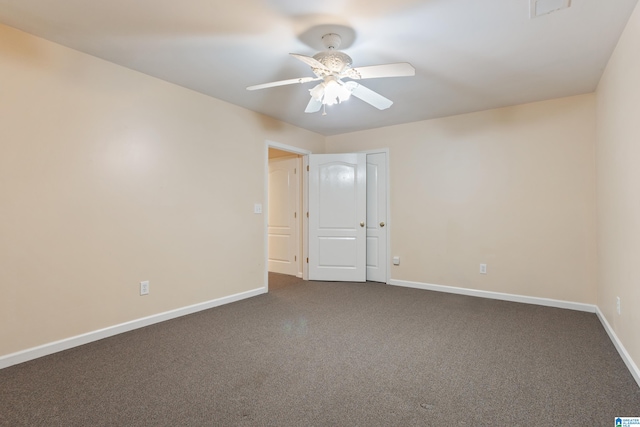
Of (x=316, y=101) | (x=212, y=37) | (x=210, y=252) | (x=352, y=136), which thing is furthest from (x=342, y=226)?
(x=212, y=37)

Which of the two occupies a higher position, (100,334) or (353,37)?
(353,37)

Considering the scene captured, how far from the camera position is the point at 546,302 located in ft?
12.3

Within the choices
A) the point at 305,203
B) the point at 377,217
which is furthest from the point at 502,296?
the point at 305,203

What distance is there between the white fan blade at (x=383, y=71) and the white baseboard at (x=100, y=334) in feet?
9.08

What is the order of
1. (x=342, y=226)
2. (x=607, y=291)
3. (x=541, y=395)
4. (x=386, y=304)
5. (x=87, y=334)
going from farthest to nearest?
(x=342, y=226), (x=386, y=304), (x=607, y=291), (x=87, y=334), (x=541, y=395)

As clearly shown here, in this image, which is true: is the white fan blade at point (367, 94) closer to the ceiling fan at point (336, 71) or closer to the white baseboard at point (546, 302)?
the ceiling fan at point (336, 71)

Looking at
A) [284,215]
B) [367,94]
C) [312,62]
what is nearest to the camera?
[312,62]

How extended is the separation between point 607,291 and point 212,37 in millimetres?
3952

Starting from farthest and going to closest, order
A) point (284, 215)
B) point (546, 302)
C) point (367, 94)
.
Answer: point (284, 215)
point (546, 302)
point (367, 94)

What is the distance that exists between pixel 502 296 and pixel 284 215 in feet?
11.2

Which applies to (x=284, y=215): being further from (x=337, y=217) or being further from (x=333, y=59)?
(x=333, y=59)

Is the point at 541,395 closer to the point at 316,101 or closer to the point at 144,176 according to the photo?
the point at 316,101

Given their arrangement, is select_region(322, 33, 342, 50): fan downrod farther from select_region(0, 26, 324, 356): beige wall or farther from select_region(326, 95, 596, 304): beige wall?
select_region(326, 95, 596, 304): beige wall

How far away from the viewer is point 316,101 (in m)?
2.73
